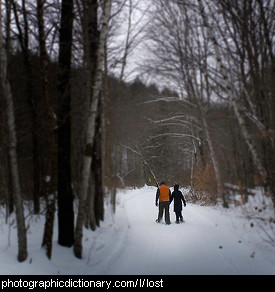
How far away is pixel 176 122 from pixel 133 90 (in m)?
3.06

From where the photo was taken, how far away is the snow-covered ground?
13.2ft

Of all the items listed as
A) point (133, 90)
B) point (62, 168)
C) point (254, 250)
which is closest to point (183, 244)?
point (254, 250)

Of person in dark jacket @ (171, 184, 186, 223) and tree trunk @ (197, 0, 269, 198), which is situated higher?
tree trunk @ (197, 0, 269, 198)

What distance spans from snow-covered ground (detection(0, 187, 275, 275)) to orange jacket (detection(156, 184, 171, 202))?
0.44 ft

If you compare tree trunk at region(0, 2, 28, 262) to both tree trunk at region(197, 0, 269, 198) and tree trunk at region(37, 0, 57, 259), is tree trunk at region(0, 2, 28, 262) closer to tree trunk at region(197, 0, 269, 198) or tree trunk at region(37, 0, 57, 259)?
tree trunk at region(37, 0, 57, 259)

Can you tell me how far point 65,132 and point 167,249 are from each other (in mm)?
3101

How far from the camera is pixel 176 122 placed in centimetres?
488

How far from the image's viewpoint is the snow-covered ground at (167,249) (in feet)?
13.2

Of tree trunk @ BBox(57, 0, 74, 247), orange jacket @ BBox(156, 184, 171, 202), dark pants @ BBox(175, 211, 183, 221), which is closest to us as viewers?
orange jacket @ BBox(156, 184, 171, 202)

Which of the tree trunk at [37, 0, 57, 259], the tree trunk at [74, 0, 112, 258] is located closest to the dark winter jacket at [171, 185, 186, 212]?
the tree trunk at [74, 0, 112, 258]

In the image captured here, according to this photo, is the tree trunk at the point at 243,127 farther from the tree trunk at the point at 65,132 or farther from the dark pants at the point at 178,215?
the tree trunk at the point at 65,132

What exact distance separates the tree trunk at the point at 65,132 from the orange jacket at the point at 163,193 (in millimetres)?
2327
